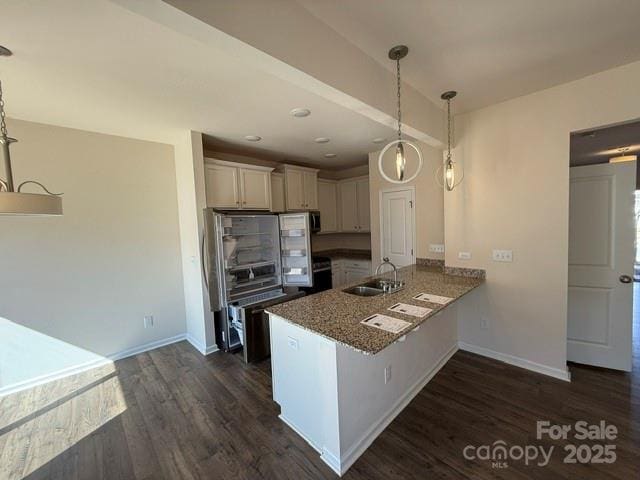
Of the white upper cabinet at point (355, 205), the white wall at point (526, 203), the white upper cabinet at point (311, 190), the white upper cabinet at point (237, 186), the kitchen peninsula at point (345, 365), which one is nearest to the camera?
the kitchen peninsula at point (345, 365)

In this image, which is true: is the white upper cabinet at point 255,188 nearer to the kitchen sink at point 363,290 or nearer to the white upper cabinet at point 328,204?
the white upper cabinet at point 328,204

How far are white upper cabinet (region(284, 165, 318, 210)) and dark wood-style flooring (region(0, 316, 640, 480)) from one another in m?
2.59

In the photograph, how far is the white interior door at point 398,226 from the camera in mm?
3588

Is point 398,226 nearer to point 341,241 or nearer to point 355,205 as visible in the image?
point 355,205

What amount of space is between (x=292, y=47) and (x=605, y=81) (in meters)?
2.52

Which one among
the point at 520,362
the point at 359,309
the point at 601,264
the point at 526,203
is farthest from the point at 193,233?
the point at 601,264

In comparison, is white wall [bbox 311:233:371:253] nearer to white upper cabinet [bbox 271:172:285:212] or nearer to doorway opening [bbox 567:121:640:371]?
white upper cabinet [bbox 271:172:285:212]

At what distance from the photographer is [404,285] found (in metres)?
2.49

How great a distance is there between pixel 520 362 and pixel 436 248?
1.41 metres

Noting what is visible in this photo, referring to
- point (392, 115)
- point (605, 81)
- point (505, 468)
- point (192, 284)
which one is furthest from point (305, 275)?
point (605, 81)

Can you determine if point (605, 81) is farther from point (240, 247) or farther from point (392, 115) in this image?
Result: point (240, 247)

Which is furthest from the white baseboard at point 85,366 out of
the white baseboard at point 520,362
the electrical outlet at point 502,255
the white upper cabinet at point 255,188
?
the electrical outlet at point 502,255

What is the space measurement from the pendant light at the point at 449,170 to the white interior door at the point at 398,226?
1.53ft

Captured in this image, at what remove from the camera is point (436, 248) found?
10.9 feet
